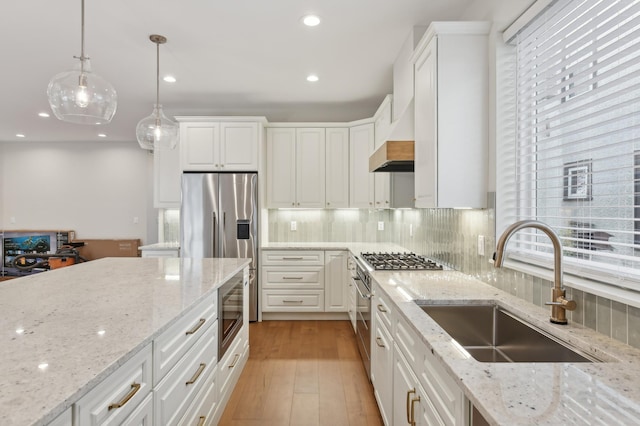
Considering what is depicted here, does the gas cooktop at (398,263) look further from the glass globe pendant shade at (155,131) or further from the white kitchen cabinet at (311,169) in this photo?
the glass globe pendant shade at (155,131)

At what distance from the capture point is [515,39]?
1.86 metres

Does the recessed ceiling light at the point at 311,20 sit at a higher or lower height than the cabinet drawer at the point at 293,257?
higher

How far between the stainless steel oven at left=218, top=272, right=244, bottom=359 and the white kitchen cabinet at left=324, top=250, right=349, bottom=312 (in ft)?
5.04

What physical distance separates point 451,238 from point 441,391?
5.33 ft

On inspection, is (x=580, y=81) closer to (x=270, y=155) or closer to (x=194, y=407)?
(x=194, y=407)

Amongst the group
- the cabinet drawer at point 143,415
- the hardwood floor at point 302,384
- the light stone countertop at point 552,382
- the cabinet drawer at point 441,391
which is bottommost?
the hardwood floor at point 302,384

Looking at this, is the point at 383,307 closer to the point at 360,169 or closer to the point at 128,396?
the point at 128,396

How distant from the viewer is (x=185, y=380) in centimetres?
153

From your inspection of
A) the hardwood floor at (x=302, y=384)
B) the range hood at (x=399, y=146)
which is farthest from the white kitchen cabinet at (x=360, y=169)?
the hardwood floor at (x=302, y=384)

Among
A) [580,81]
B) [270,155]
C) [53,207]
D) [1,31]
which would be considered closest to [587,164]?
[580,81]

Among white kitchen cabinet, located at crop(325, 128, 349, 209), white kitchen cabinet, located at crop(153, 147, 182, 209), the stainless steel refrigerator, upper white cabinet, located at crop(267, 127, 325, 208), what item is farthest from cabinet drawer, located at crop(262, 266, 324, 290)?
white kitchen cabinet, located at crop(153, 147, 182, 209)

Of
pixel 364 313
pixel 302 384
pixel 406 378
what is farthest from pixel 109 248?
pixel 406 378

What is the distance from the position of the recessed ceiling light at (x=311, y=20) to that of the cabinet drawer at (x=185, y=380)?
2119mm

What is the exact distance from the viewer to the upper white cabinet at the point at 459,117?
2018 mm
